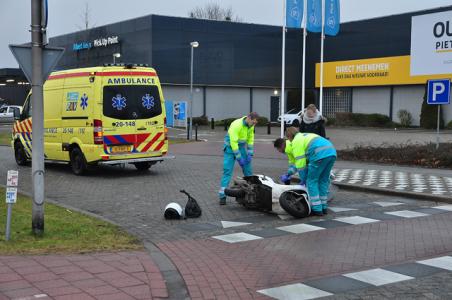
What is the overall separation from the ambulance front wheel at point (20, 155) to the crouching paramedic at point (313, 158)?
10154 mm

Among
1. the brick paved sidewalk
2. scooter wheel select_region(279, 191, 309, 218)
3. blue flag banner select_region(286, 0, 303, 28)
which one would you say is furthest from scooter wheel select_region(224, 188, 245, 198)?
blue flag banner select_region(286, 0, 303, 28)

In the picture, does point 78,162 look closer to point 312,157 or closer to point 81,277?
point 312,157

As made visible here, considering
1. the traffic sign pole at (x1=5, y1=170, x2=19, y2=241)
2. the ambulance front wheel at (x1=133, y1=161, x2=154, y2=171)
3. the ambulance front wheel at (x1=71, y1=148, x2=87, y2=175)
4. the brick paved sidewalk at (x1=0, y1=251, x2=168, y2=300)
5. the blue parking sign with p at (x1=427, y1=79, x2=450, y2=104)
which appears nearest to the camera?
the brick paved sidewalk at (x1=0, y1=251, x2=168, y2=300)

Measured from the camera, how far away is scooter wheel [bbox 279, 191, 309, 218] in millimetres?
8375

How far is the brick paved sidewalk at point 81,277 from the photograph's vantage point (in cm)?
481

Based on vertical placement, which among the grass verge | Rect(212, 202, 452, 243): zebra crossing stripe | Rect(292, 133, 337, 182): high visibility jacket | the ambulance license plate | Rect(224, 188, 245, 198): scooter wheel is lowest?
Rect(212, 202, 452, 243): zebra crossing stripe

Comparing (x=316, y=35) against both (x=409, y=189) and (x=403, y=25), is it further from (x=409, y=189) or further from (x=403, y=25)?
(x=409, y=189)

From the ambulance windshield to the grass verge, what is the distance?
5.27 m

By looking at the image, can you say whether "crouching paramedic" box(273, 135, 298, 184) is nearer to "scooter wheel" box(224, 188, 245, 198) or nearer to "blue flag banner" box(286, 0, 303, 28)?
"scooter wheel" box(224, 188, 245, 198)

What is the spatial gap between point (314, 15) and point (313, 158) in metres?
19.1

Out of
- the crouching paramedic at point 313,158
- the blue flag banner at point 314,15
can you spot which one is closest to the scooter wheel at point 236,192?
the crouching paramedic at point 313,158

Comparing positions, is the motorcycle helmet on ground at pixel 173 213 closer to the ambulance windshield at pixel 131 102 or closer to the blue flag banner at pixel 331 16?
the ambulance windshield at pixel 131 102

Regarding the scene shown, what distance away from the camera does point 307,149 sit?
8.62 metres

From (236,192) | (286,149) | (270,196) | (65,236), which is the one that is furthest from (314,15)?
(65,236)
